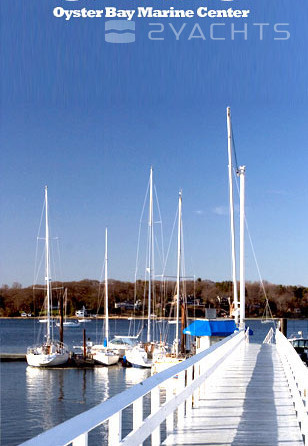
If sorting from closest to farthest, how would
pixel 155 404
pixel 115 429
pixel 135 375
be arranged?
pixel 115 429
pixel 155 404
pixel 135 375

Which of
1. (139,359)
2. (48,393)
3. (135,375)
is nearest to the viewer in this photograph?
(48,393)

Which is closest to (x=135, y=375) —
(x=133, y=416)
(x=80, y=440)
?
(x=133, y=416)

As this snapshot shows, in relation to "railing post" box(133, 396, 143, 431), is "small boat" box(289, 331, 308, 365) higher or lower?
lower

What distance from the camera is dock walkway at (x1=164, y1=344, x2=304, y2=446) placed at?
31.1 feet

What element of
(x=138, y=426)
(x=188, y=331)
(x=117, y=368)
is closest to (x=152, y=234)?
(x=117, y=368)

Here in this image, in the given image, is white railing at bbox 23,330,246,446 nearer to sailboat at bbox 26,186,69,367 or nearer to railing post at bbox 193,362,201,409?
railing post at bbox 193,362,201,409

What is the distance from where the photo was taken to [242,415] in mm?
11602

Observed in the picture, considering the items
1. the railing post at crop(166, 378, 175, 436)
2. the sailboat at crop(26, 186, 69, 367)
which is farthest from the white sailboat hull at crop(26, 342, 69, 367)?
the railing post at crop(166, 378, 175, 436)

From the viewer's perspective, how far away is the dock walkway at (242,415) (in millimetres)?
9477

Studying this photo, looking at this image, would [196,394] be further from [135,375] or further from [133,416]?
[135,375]

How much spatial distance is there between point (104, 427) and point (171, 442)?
34.4 meters

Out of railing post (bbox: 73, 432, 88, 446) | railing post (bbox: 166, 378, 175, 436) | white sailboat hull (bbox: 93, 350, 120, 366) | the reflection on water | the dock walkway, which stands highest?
railing post (bbox: 73, 432, 88, 446)

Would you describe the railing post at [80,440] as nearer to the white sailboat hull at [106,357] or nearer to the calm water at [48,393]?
the calm water at [48,393]

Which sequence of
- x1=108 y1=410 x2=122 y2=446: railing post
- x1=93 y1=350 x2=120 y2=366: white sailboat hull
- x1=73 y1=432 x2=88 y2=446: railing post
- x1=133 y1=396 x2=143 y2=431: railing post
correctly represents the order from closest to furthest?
x1=73 y1=432 x2=88 y2=446: railing post, x1=108 y1=410 x2=122 y2=446: railing post, x1=133 y1=396 x2=143 y2=431: railing post, x1=93 y1=350 x2=120 y2=366: white sailboat hull
